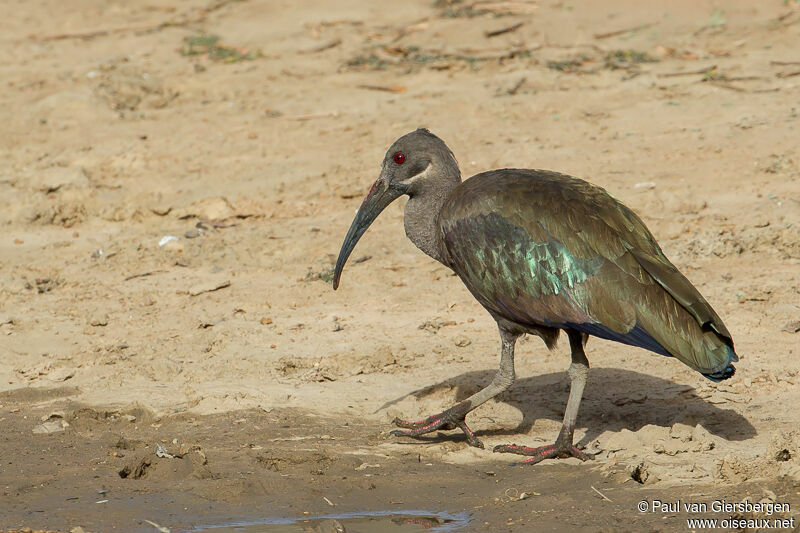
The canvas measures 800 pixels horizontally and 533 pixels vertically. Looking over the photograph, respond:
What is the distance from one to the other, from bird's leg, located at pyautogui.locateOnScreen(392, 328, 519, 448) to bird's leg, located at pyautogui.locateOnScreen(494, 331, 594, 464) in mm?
308

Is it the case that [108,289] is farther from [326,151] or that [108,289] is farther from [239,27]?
[239,27]

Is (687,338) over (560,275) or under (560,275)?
under

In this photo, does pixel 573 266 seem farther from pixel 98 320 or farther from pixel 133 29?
pixel 133 29

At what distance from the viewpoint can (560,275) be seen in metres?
6.02

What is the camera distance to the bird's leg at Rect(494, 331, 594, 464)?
20.3ft

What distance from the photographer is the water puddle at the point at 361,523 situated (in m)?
5.50

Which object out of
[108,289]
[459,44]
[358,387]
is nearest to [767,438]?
[358,387]

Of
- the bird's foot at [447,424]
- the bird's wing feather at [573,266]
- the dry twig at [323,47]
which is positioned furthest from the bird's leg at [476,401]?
the dry twig at [323,47]

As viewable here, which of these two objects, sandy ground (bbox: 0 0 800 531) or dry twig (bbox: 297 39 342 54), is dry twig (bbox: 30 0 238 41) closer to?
sandy ground (bbox: 0 0 800 531)

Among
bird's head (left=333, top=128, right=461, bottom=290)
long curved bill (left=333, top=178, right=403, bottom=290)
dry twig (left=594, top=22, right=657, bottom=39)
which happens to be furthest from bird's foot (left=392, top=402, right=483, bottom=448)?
dry twig (left=594, top=22, right=657, bottom=39)

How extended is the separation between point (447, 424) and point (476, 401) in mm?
234

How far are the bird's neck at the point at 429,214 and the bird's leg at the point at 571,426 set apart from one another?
0.99 meters

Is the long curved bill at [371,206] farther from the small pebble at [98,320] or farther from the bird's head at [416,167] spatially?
the small pebble at [98,320]

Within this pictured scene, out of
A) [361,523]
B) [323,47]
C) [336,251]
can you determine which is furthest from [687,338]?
[323,47]
